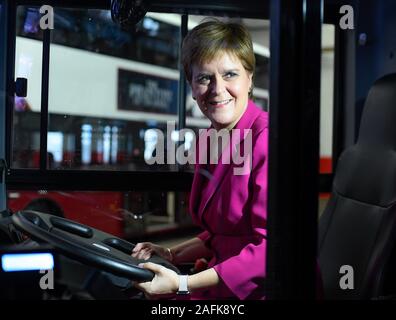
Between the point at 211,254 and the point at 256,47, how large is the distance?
2.17 feet

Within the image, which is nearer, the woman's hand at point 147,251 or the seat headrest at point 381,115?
the woman's hand at point 147,251

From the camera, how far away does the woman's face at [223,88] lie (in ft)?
4.57

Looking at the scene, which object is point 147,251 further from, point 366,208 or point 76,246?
point 366,208

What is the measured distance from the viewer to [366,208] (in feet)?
5.17

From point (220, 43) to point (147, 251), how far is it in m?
0.64

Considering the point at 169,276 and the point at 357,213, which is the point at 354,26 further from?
the point at 169,276

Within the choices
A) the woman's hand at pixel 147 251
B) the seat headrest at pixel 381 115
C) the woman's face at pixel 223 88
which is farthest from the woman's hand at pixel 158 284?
the seat headrest at pixel 381 115

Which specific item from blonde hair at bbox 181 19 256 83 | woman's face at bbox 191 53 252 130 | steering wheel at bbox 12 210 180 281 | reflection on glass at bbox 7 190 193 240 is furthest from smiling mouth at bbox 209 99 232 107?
reflection on glass at bbox 7 190 193 240

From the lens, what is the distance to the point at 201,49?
55.4 inches

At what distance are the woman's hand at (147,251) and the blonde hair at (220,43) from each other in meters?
0.56

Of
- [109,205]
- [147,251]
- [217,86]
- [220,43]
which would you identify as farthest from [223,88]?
[109,205]

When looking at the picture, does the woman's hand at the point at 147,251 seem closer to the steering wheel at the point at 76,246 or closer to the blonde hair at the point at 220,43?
the steering wheel at the point at 76,246

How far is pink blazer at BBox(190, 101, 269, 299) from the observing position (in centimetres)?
123
